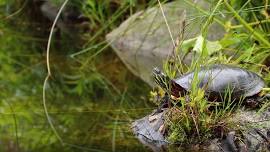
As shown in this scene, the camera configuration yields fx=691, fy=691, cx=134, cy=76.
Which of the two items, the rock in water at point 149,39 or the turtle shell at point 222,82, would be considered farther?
the rock in water at point 149,39

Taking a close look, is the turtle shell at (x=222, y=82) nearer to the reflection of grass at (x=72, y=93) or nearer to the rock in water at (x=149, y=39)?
the reflection of grass at (x=72, y=93)

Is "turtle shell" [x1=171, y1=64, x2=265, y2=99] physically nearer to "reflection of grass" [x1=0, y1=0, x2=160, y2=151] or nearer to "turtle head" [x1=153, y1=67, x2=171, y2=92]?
"turtle head" [x1=153, y1=67, x2=171, y2=92]

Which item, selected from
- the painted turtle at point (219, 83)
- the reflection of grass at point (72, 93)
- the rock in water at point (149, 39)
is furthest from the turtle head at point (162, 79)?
the rock in water at point (149, 39)

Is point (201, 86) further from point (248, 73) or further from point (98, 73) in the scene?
point (98, 73)

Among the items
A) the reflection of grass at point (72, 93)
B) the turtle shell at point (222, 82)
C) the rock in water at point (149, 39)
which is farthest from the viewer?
the rock in water at point (149, 39)

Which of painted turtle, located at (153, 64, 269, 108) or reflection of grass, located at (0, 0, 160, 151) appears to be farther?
reflection of grass, located at (0, 0, 160, 151)

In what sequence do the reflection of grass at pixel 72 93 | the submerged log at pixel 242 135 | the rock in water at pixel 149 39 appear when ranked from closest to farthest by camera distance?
the submerged log at pixel 242 135
the reflection of grass at pixel 72 93
the rock in water at pixel 149 39

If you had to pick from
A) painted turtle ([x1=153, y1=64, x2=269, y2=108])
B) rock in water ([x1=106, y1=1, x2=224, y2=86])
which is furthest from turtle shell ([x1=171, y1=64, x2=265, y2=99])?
rock in water ([x1=106, y1=1, x2=224, y2=86])
